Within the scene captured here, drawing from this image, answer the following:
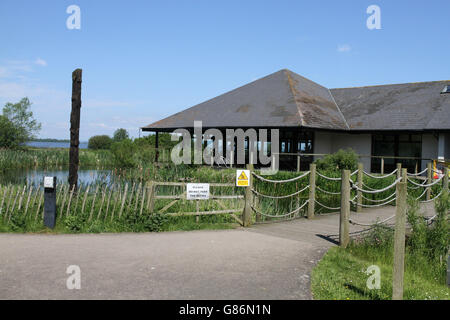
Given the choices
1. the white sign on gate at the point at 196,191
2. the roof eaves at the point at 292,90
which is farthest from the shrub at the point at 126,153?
the white sign on gate at the point at 196,191

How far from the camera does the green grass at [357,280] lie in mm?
5523

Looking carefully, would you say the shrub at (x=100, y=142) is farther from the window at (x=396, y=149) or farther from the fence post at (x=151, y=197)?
the fence post at (x=151, y=197)

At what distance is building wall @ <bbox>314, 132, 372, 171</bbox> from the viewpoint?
26070mm

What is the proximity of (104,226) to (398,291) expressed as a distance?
20.3 feet

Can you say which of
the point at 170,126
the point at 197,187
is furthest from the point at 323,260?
the point at 170,126

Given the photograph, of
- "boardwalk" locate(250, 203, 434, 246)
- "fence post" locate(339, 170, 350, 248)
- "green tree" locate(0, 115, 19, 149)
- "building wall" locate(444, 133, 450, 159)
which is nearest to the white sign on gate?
"boardwalk" locate(250, 203, 434, 246)

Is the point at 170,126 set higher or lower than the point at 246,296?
higher

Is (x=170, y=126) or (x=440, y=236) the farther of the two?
(x=170, y=126)

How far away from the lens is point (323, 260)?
7113 millimetres

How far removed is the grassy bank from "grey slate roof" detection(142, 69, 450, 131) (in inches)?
551

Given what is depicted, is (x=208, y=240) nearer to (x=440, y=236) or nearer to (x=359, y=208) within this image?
(x=440, y=236)

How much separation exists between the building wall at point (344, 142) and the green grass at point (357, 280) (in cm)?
1856

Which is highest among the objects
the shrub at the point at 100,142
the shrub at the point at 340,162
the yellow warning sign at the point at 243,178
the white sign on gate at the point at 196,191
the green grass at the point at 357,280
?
the shrub at the point at 100,142
